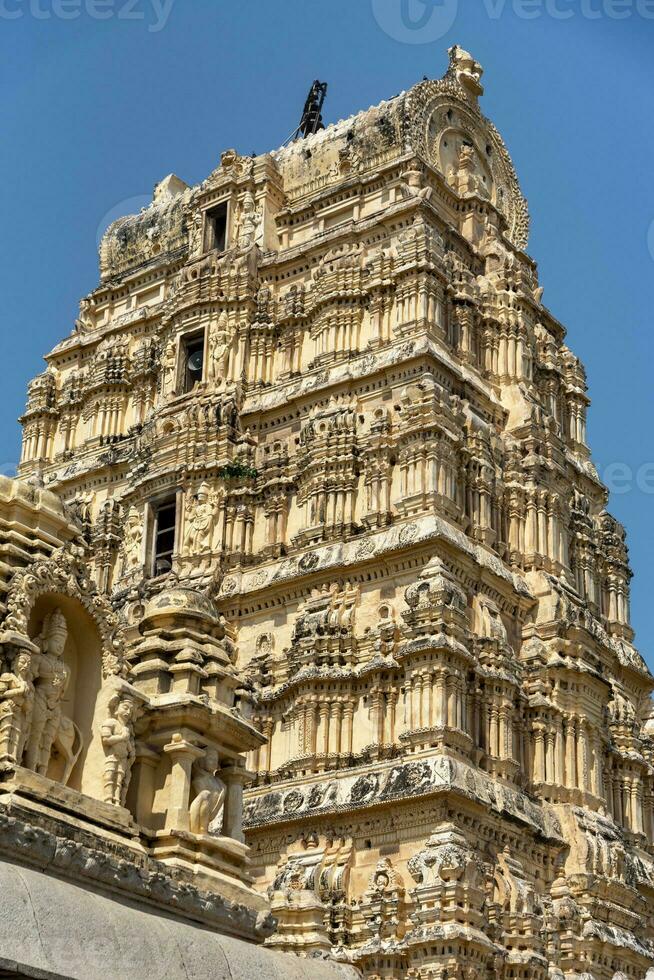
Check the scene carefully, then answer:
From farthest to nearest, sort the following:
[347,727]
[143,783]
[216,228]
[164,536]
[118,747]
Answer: [216,228]
[164,536]
[347,727]
[143,783]
[118,747]

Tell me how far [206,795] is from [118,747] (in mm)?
1742

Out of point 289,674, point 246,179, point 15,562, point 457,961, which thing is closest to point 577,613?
point 289,674

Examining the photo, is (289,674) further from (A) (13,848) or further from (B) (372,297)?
(A) (13,848)

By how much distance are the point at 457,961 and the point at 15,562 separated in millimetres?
12385

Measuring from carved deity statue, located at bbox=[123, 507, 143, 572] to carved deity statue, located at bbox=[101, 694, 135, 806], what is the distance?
53.1 feet

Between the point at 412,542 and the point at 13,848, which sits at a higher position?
the point at 412,542

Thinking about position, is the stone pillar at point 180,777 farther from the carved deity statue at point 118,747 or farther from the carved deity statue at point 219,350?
the carved deity statue at point 219,350

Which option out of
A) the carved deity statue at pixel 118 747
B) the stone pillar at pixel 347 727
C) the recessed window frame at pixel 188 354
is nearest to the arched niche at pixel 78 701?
the carved deity statue at pixel 118 747

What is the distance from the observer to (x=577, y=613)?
113ft

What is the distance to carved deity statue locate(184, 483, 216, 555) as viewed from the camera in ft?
115

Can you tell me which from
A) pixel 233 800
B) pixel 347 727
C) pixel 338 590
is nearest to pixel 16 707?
pixel 233 800

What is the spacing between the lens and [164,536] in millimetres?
36500

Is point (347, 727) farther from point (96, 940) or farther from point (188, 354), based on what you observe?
point (96, 940)

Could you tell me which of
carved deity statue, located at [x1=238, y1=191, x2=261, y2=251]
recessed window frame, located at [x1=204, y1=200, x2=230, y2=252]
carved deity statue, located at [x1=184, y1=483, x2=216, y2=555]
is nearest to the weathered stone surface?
carved deity statue, located at [x1=184, y1=483, x2=216, y2=555]
